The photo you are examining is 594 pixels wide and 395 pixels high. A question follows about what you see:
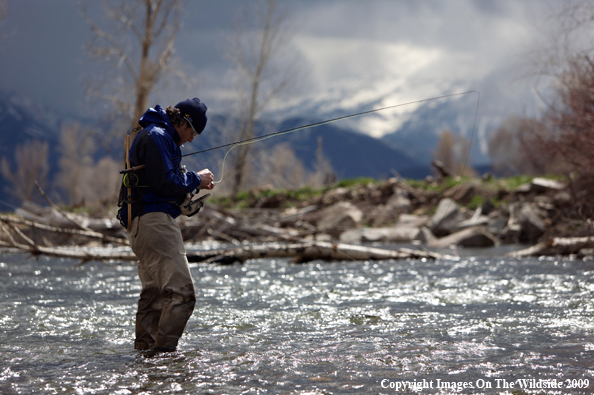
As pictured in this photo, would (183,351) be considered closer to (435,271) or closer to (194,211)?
(194,211)

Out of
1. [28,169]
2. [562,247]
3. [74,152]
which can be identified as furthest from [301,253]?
[28,169]

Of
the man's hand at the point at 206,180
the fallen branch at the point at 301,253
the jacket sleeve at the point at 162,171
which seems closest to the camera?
the jacket sleeve at the point at 162,171

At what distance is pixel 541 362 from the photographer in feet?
12.1

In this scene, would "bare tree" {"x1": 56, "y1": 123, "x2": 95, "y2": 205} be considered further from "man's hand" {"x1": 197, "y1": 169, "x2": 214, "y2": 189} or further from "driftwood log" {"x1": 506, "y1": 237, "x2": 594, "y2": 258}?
"man's hand" {"x1": 197, "y1": 169, "x2": 214, "y2": 189}

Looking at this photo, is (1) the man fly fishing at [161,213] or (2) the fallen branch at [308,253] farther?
(2) the fallen branch at [308,253]

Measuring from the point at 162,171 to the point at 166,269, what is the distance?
76 cm

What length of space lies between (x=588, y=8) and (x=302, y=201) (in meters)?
13.6

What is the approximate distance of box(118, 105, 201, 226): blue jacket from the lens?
13.3 ft

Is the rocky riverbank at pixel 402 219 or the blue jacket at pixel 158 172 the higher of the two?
the rocky riverbank at pixel 402 219

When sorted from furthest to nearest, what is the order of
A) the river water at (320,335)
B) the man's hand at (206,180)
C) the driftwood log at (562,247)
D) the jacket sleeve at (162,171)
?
1. the driftwood log at (562,247)
2. the man's hand at (206,180)
3. the jacket sleeve at (162,171)
4. the river water at (320,335)

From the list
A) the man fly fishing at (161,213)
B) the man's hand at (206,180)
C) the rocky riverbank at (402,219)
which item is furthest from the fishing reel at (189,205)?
the rocky riverbank at (402,219)

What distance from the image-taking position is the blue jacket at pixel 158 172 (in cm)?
405

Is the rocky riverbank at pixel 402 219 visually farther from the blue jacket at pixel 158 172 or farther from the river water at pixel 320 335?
the blue jacket at pixel 158 172

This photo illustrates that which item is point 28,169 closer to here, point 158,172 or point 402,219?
point 402,219
